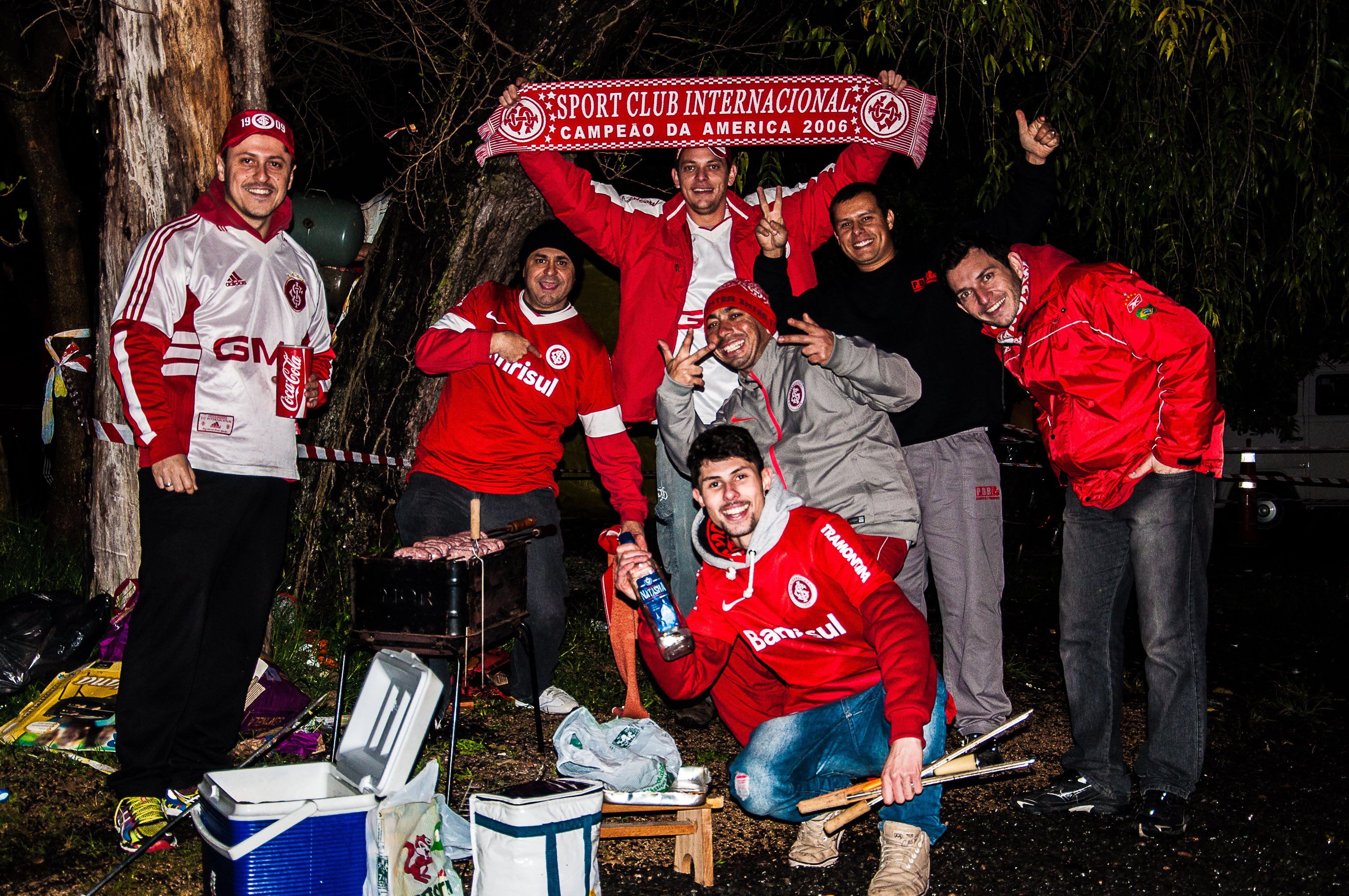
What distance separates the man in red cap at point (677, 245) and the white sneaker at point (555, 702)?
788mm

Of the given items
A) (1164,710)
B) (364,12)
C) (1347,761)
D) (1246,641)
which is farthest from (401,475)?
(1246,641)

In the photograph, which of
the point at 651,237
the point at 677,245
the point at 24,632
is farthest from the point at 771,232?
the point at 24,632

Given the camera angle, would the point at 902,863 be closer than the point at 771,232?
Yes

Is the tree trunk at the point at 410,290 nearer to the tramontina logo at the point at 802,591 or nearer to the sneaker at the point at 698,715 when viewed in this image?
the sneaker at the point at 698,715

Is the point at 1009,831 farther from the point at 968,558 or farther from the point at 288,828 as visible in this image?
the point at 288,828

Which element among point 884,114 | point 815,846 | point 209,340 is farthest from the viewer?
point 884,114

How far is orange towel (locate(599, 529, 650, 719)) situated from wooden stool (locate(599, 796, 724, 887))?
142 centimetres

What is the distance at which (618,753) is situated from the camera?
3609 mm

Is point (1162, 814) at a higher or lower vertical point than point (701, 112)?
lower

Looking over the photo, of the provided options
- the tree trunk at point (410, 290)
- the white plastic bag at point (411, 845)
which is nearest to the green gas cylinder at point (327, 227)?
the tree trunk at point (410, 290)

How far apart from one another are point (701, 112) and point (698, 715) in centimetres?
302

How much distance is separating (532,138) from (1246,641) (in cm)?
606

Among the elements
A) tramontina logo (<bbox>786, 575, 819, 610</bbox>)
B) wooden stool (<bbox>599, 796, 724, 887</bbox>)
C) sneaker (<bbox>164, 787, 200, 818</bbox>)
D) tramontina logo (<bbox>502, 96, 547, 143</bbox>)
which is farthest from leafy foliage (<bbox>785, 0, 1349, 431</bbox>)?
sneaker (<bbox>164, 787, 200, 818</bbox>)

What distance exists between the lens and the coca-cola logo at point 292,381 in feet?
13.2
